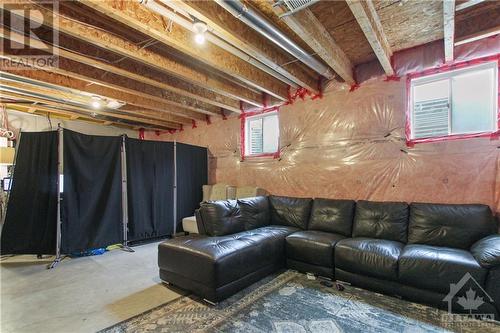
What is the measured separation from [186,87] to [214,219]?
2023mm

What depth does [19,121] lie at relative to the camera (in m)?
4.95

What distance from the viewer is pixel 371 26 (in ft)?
7.27

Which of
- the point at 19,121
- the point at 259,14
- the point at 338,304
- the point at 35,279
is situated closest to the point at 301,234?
the point at 338,304

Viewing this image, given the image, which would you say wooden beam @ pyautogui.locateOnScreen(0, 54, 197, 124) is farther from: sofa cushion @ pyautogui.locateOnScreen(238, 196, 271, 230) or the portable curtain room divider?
sofa cushion @ pyautogui.locateOnScreen(238, 196, 271, 230)

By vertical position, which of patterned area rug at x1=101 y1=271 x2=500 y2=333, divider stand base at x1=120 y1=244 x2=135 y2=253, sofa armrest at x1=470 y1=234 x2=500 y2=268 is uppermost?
sofa armrest at x1=470 y1=234 x2=500 y2=268

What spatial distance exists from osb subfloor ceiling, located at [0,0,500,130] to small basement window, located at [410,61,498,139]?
0.42 m

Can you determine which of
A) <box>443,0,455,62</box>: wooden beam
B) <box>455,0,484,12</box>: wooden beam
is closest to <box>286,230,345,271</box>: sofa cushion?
<box>443,0,455,62</box>: wooden beam

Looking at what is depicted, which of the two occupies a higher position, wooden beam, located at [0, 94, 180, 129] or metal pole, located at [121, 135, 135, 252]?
wooden beam, located at [0, 94, 180, 129]

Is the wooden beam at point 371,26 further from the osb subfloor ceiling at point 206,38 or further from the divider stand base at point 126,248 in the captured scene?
the divider stand base at point 126,248

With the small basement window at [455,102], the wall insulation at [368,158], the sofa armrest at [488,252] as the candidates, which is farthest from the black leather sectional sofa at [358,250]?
the small basement window at [455,102]

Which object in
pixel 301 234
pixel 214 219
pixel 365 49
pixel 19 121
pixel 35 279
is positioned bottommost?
pixel 35 279

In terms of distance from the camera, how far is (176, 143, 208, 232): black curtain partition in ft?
16.5

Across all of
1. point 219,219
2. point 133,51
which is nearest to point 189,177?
point 219,219

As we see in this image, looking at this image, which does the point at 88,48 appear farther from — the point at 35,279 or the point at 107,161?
the point at 35,279
